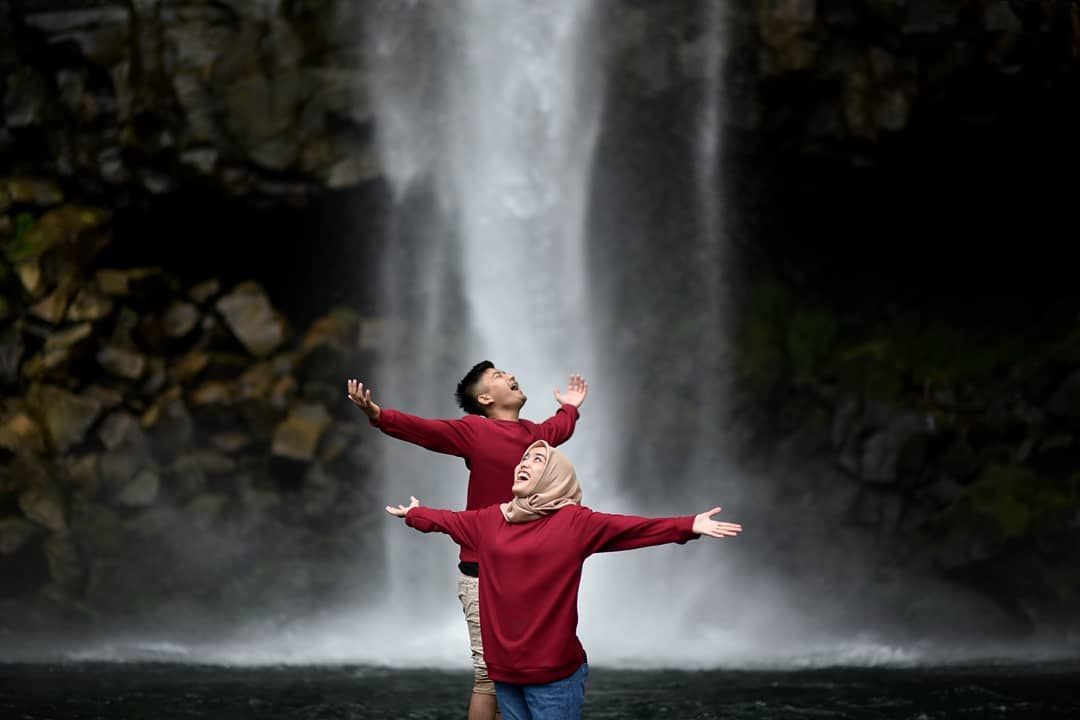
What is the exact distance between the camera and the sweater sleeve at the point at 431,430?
6.36m

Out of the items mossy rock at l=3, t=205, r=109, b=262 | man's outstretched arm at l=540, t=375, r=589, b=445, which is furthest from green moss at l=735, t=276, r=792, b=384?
man's outstretched arm at l=540, t=375, r=589, b=445

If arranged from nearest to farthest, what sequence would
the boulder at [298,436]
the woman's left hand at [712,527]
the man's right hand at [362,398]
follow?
the woman's left hand at [712,527] → the man's right hand at [362,398] → the boulder at [298,436]

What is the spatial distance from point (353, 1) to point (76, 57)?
12.9 ft

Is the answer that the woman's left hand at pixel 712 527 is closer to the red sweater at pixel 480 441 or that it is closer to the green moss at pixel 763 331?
the red sweater at pixel 480 441

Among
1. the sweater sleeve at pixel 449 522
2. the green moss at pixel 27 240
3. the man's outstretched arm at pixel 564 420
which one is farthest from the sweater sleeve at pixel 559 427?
the green moss at pixel 27 240

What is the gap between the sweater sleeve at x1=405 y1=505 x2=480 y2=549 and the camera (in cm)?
574

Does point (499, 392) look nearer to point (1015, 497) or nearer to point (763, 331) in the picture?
point (1015, 497)

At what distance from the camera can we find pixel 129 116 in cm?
1775

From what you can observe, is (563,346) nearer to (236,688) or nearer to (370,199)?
(370,199)

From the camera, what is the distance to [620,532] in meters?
5.45

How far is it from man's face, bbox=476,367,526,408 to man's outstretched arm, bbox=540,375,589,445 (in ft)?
0.62

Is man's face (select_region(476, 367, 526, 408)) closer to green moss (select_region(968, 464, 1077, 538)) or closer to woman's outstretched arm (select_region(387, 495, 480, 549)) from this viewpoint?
woman's outstretched arm (select_region(387, 495, 480, 549))

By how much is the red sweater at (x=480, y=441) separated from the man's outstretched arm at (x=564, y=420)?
0.11 feet

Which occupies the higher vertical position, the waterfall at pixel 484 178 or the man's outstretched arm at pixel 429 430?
the waterfall at pixel 484 178
